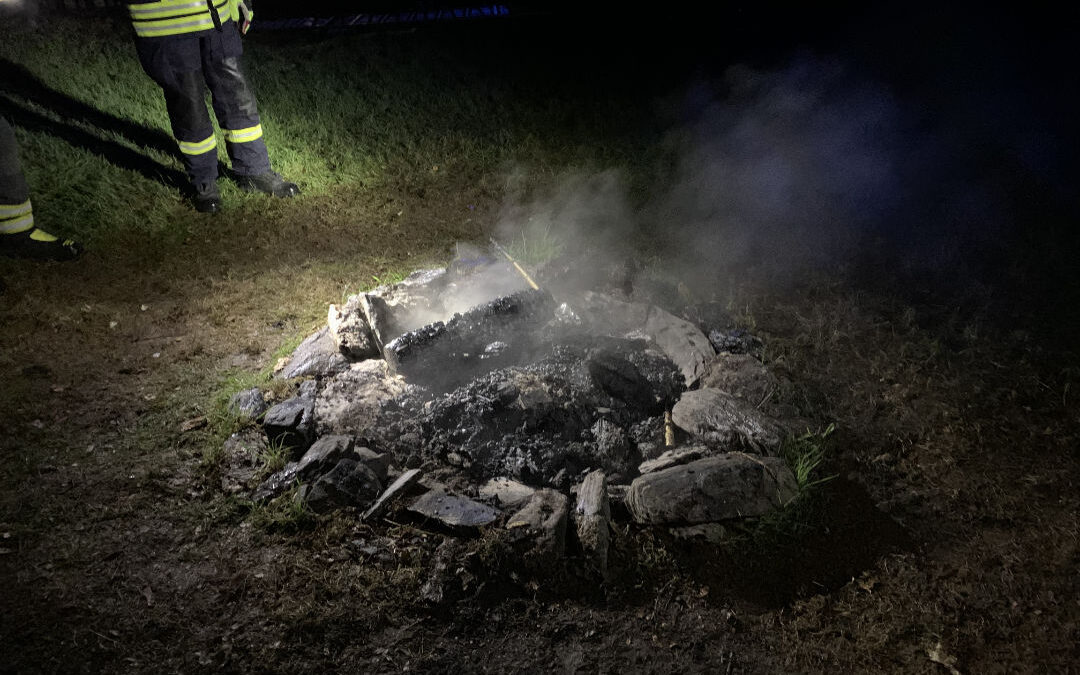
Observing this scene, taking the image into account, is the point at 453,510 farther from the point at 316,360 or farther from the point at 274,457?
the point at 316,360

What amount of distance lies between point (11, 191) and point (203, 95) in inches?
67.1

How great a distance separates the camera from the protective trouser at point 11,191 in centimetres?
469

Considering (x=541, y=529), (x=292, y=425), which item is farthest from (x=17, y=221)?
(x=541, y=529)

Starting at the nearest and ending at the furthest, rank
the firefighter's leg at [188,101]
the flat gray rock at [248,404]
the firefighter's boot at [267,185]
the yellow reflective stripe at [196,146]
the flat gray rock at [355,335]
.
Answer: the flat gray rock at [248,404] < the flat gray rock at [355,335] < the firefighter's leg at [188,101] < the yellow reflective stripe at [196,146] < the firefighter's boot at [267,185]

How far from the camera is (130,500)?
2996 millimetres

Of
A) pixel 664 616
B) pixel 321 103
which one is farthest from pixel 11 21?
pixel 664 616

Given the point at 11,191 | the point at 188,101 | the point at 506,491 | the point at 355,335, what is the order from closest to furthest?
the point at 506,491 < the point at 355,335 < the point at 11,191 < the point at 188,101

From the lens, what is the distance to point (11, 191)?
477 cm

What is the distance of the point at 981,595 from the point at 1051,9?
827cm

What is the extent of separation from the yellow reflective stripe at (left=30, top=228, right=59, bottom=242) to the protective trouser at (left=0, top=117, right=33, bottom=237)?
3.1 inches

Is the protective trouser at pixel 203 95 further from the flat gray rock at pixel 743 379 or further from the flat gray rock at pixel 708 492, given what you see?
the flat gray rock at pixel 708 492

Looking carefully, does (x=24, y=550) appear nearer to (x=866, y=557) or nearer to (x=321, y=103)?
(x=866, y=557)

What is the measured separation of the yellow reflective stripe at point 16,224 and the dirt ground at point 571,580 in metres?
1.61

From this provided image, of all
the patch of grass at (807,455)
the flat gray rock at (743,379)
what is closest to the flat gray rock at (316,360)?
the flat gray rock at (743,379)
